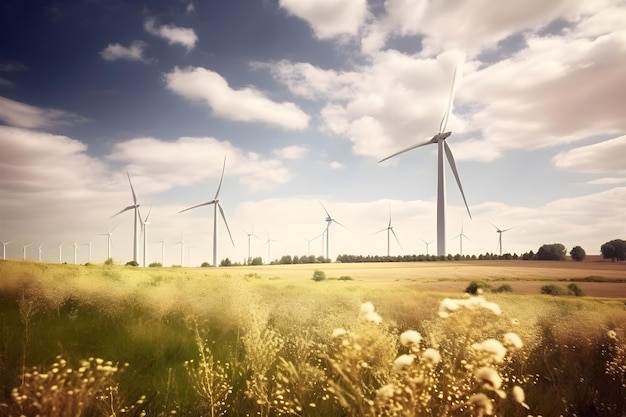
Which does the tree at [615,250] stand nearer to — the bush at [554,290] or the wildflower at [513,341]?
the bush at [554,290]

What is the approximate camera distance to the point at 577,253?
64.8m

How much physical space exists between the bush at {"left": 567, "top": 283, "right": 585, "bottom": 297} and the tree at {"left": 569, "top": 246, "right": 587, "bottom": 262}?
1337 inches

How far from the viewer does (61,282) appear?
16266 mm

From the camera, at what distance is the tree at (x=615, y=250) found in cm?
5038

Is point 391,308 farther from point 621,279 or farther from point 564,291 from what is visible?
point 621,279

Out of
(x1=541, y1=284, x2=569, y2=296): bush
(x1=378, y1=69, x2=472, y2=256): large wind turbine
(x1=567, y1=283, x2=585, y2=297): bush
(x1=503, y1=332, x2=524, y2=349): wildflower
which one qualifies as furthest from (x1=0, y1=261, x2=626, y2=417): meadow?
(x1=378, y1=69, x2=472, y2=256): large wind turbine

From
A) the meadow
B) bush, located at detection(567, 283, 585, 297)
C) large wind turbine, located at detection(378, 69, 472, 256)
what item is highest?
large wind turbine, located at detection(378, 69, 472, 256)

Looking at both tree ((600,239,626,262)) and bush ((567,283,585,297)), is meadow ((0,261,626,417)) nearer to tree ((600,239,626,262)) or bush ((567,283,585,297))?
bush ((567,283,585,297))

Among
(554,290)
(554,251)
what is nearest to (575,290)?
(554,290)

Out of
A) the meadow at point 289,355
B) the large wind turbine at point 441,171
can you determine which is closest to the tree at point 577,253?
the large wind turbine at point 441,171

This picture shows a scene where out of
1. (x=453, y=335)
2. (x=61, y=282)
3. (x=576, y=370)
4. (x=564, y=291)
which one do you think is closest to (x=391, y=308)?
(x=453, y=335)

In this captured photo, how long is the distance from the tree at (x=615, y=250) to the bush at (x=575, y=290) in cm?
2190

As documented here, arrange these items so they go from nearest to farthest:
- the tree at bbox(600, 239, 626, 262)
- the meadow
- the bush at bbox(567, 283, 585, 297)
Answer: the meadow
the bush at bbox(567, 283, 585, 297)
the tree at bbox(600, 239, 626, 262)

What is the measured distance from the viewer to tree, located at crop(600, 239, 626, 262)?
165 ft
